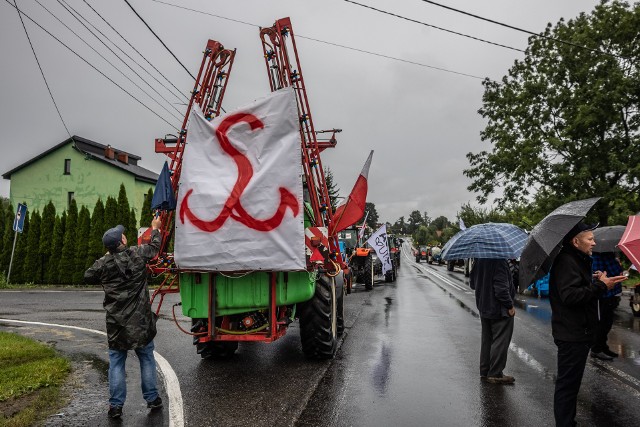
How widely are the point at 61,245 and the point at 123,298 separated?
21.6 m

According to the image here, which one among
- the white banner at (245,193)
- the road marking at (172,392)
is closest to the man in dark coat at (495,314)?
the white banner at (245,193)

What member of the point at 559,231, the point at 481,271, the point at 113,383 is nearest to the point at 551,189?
the point at 481,271

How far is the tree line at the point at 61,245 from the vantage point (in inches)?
918

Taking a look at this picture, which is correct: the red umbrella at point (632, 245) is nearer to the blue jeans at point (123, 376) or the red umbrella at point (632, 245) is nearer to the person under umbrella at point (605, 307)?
the person under umbrella at point (605, 307)

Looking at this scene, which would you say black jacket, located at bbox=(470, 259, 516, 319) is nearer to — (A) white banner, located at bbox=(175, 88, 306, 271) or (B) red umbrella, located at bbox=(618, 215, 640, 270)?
(B) red umbrella, located at bbox=(618, 215, 640, 270)

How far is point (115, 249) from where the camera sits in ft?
16.4

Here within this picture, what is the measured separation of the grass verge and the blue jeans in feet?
2.29

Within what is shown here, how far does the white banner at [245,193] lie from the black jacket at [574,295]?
2752mm

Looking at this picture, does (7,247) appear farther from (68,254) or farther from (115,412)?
(115,412)

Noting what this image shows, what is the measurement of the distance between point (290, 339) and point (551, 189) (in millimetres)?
22059

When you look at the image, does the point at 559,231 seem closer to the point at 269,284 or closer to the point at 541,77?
the point at 269,284

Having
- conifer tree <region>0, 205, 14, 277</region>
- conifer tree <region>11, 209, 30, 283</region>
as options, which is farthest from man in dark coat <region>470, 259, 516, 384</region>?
conifer tree <region>0, 205, 14, 277</region>

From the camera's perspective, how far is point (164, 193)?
6.10 metres

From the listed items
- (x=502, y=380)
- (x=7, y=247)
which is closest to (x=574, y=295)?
(x=502, y=380)
